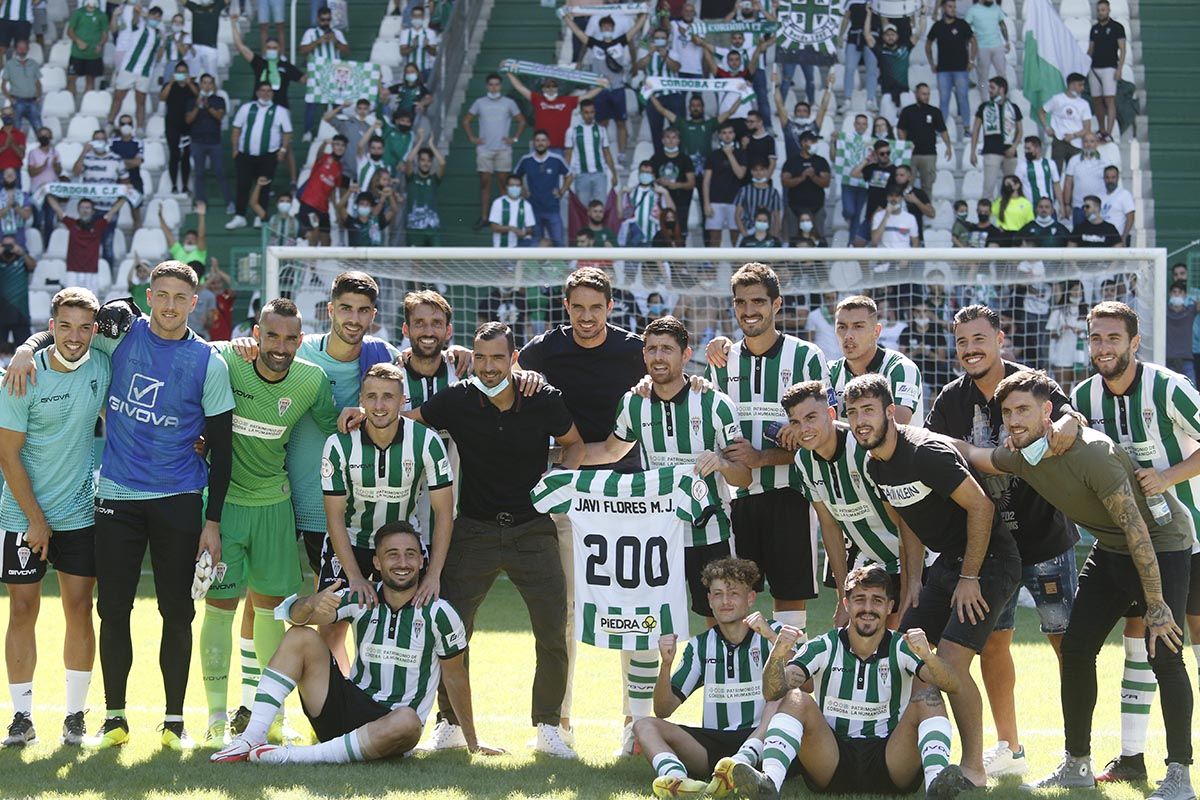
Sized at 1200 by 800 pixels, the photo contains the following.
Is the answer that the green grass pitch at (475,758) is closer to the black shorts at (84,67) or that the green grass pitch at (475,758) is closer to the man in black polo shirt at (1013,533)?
the man in black polo shirt at (1013,533)

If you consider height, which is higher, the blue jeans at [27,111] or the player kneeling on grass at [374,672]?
the blue jeans at [27,111]

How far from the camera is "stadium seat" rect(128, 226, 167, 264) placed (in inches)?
609

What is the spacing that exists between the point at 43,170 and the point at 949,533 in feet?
41.6

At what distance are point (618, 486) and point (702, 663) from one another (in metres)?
0.86

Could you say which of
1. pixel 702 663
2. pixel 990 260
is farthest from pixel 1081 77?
pixel 702 663

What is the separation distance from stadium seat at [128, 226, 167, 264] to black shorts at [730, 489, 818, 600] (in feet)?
34.6

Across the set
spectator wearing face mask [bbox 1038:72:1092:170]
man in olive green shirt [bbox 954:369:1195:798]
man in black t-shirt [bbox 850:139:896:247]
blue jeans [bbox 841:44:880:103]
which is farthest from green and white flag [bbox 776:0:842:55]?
man in olive green shirt [bbox 954:369:1195:798]

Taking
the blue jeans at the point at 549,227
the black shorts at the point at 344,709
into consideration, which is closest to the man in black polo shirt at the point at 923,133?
the blue jeans at the point at 549,227

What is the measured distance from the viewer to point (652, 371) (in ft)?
20.6

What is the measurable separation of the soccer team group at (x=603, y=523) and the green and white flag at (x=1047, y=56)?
10.8m

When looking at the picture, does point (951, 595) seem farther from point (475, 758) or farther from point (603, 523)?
point (475, 758)

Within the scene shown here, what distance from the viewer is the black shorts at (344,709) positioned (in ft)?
19.8

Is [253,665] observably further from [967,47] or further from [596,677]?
[967,47]

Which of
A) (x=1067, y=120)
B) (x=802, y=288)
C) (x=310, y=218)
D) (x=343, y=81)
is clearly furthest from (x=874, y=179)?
(x=343, y=81)
